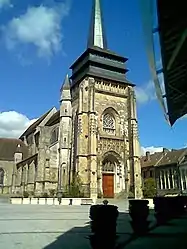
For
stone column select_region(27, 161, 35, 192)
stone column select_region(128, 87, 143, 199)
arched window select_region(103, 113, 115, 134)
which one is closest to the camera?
stone column select_region(128, 87, 143, 199)

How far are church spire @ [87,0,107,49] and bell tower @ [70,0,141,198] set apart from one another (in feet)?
3.86

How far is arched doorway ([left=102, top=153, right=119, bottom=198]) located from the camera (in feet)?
120

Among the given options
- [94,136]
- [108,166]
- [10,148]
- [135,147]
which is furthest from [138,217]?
[10,148]

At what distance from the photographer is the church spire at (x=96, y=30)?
152 ft

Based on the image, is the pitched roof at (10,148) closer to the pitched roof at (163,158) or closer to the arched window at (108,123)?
the arched window at (108,123)

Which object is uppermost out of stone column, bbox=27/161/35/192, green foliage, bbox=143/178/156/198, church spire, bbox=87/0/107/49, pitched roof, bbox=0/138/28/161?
church spire, bbox=87/0/107/49

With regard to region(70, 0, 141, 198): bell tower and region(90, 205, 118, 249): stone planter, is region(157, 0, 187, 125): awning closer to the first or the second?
region(90, 205, 118, 249): stone planter

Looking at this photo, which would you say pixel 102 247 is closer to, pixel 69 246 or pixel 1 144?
pixel 69 246

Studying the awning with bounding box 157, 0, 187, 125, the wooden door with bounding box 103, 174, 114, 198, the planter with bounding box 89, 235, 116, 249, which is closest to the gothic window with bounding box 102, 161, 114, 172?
the wooden door with bounding box 103, 174, 114, 198

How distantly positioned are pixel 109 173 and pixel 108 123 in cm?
699

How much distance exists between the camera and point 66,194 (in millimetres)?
33469

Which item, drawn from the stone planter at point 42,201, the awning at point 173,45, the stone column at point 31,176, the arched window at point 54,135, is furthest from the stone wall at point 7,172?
the awning at point 173,45

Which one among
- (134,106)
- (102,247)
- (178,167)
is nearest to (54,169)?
(134,106)

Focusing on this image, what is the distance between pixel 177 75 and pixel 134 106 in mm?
32033
